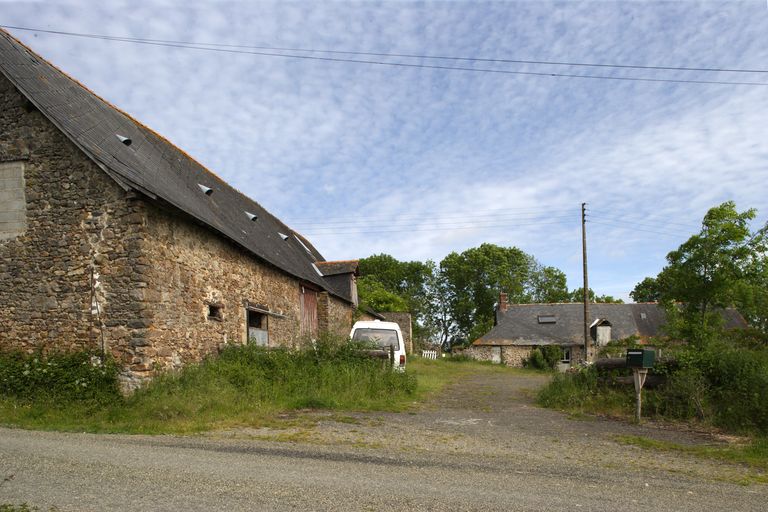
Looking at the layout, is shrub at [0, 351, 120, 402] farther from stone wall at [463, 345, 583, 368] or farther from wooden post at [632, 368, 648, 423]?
stone wall at [463, 345, 583, 368]

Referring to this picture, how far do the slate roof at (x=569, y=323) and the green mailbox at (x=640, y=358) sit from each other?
3143cm

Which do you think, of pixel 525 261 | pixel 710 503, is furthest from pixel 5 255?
pixel 525 261

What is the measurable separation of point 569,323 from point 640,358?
3395cm

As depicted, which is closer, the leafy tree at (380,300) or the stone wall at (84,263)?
the stone wall at (84,263)

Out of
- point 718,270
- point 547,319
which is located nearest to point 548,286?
point 547,319

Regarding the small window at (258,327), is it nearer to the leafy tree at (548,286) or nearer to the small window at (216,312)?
the small window at (216,312)

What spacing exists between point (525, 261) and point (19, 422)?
2419 inches

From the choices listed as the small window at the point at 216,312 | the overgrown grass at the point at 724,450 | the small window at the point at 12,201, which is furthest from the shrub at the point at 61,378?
the overgrown grass at the point at 724,450

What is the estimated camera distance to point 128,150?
1264 cm

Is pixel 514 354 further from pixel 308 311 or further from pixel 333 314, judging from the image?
pixel 308 311

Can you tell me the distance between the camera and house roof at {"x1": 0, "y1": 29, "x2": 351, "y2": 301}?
1064cm

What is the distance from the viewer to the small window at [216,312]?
12755 mm

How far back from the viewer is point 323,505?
4.68 metres

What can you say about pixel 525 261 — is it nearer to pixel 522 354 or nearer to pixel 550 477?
pixel 522 354
